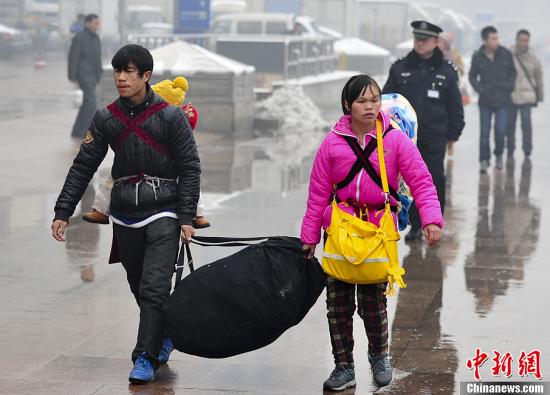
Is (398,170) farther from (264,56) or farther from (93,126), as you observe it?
(264,56)

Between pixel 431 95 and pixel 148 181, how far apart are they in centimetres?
431

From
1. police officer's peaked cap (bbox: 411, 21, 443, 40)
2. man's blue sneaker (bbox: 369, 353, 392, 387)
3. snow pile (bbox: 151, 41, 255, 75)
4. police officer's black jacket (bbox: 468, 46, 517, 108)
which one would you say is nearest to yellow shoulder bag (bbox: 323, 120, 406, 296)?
man's blue sneaker (bbox: 369, 353, 392, 387)

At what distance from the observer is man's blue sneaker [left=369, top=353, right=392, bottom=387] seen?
6.23 m

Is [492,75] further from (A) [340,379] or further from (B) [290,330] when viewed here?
(A) [340,379]

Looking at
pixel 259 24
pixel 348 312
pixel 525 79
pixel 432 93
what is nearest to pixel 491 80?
pixel 525 79

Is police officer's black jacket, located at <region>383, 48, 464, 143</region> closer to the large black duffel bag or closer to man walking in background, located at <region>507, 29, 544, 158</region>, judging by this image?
the large black duffel bag

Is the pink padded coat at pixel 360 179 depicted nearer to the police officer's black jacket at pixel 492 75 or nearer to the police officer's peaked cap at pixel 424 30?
the police officer's peaked cap at pixel 424 30

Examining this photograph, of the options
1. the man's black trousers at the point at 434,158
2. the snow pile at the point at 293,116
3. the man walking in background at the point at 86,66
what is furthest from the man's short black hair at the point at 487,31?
the man's black trousers at the point at 434,158

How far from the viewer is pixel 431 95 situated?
33.7 ft

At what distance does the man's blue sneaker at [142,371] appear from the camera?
6.25 meters

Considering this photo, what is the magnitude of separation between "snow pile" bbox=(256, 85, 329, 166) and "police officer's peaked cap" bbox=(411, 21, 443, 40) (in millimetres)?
8259

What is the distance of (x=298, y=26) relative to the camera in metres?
33.2

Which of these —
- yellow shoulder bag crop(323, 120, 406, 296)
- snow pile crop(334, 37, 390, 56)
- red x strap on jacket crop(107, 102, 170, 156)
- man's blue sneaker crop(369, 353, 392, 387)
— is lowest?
snow pile crop(334, 37, 390, 56)

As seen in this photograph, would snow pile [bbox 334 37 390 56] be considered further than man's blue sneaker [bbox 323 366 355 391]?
Yes
